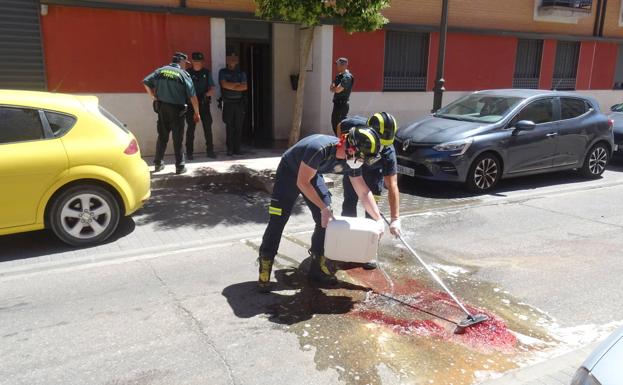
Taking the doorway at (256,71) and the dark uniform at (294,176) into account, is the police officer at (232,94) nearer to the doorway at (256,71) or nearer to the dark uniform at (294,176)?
the doorway at (256,71)

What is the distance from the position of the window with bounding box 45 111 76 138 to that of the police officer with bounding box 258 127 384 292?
2.48m

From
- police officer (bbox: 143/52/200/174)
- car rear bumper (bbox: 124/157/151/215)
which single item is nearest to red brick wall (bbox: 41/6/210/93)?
police officer (bbox: 143/52/200/174)

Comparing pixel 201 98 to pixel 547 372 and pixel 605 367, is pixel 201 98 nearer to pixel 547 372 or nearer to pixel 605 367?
pixel 547 372

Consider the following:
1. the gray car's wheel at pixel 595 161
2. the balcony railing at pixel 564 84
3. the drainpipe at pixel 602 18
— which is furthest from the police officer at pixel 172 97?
the drainpipe at pixel 602 18

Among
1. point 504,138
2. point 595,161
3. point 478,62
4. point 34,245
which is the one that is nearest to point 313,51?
point 478,62

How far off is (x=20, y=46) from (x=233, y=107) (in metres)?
3.67

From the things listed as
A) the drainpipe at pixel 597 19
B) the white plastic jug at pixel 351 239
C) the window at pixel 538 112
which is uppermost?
the drainpipe at pixel 597 19

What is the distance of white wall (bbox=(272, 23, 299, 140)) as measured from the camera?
12312 mm

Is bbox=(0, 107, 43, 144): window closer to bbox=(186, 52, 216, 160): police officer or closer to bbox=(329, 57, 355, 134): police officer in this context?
bbox=(186, 52, 216, 160): police officer

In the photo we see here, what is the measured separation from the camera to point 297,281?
4.94 metres

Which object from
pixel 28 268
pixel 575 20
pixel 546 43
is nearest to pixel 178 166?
pixel 28 268

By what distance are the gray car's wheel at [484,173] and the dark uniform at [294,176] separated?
4.35 metres

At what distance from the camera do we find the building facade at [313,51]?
9211 millimetres

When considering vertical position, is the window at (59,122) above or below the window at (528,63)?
below
